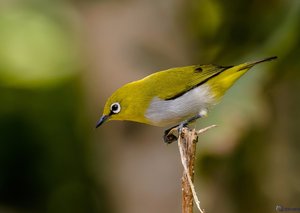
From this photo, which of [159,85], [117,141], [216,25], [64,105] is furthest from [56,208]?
[159,85]

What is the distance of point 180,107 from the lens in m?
2.74

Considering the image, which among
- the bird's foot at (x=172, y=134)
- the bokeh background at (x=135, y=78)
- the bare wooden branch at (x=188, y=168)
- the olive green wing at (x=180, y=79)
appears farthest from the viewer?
the bokeh background at (x=135, y=78)

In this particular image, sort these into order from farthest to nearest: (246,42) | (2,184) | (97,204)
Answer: (2,184)
(97,204)
(246,42)

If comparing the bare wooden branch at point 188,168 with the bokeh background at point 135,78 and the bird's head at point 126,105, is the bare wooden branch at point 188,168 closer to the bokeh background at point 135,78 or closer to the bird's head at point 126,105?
the bird's head at point 126,105

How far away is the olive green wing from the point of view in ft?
9.36

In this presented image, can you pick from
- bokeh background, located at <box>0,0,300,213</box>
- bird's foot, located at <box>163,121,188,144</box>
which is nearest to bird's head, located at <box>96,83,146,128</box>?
bird's foot, located at <box>163,121,188,144</box>

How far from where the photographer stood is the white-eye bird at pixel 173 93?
9.07 ft

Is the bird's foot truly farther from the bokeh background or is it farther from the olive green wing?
the bokeh background

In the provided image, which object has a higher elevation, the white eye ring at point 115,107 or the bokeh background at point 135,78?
the bokeh background at point 135,78

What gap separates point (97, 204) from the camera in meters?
7.14

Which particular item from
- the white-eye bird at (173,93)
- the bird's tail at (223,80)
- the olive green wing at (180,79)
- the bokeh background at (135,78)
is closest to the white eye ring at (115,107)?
the white-eye bird at (173,93)

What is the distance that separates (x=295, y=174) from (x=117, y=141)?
1.30m

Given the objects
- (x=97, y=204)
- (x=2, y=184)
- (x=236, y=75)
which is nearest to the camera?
(x=236, y=75)

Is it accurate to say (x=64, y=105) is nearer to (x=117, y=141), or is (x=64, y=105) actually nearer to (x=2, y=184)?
(x=2, y=184)
